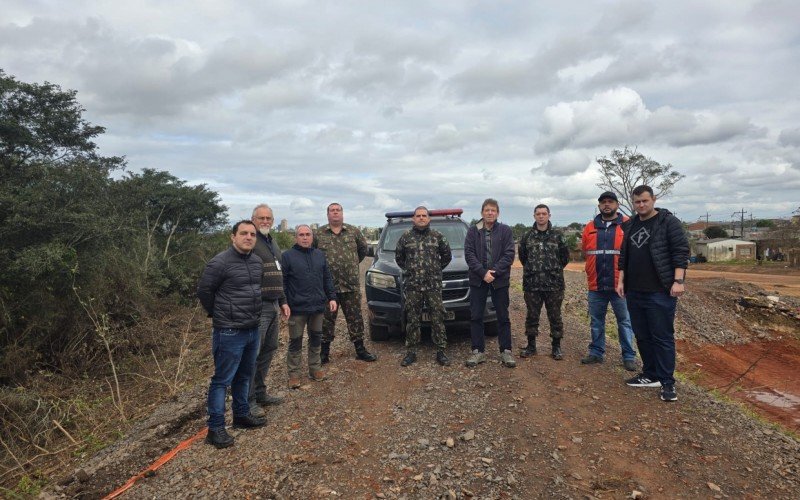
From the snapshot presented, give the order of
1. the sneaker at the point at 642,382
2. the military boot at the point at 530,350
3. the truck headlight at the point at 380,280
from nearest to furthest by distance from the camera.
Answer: the sneaker at the point at 642,382 → the military boot at the point at 530,350 → the truck headlight at the point at 380,280

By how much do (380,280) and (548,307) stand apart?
2186mm

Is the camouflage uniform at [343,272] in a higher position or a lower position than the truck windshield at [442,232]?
lower

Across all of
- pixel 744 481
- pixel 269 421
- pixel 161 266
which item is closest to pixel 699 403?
pixel 744 481

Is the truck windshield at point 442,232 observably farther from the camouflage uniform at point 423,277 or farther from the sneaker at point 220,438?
the sneaker at point 220,438

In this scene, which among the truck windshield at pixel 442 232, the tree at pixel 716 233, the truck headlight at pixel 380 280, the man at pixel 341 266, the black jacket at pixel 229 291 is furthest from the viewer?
the tree at pixel 716 233

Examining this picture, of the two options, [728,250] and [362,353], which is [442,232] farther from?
[728,250]

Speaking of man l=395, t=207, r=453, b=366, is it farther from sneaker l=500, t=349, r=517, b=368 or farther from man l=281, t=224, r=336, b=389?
man l=281, t=224, r=336, b=389

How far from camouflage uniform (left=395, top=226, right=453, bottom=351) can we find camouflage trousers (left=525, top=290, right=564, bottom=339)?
3.67 feet

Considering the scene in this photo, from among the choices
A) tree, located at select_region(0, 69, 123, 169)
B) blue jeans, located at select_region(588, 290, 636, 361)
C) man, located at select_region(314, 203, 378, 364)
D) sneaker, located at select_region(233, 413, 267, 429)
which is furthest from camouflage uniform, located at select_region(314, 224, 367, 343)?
tree, located at select_region(0, 69, 123, 169)

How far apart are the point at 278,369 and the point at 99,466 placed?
2.32m

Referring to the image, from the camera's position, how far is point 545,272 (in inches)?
210

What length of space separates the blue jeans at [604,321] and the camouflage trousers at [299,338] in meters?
3.29

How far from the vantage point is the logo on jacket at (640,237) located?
439 centimetres

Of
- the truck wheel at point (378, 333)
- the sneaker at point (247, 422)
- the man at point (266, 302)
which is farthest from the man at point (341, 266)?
the sneaker at point (247, 422)
